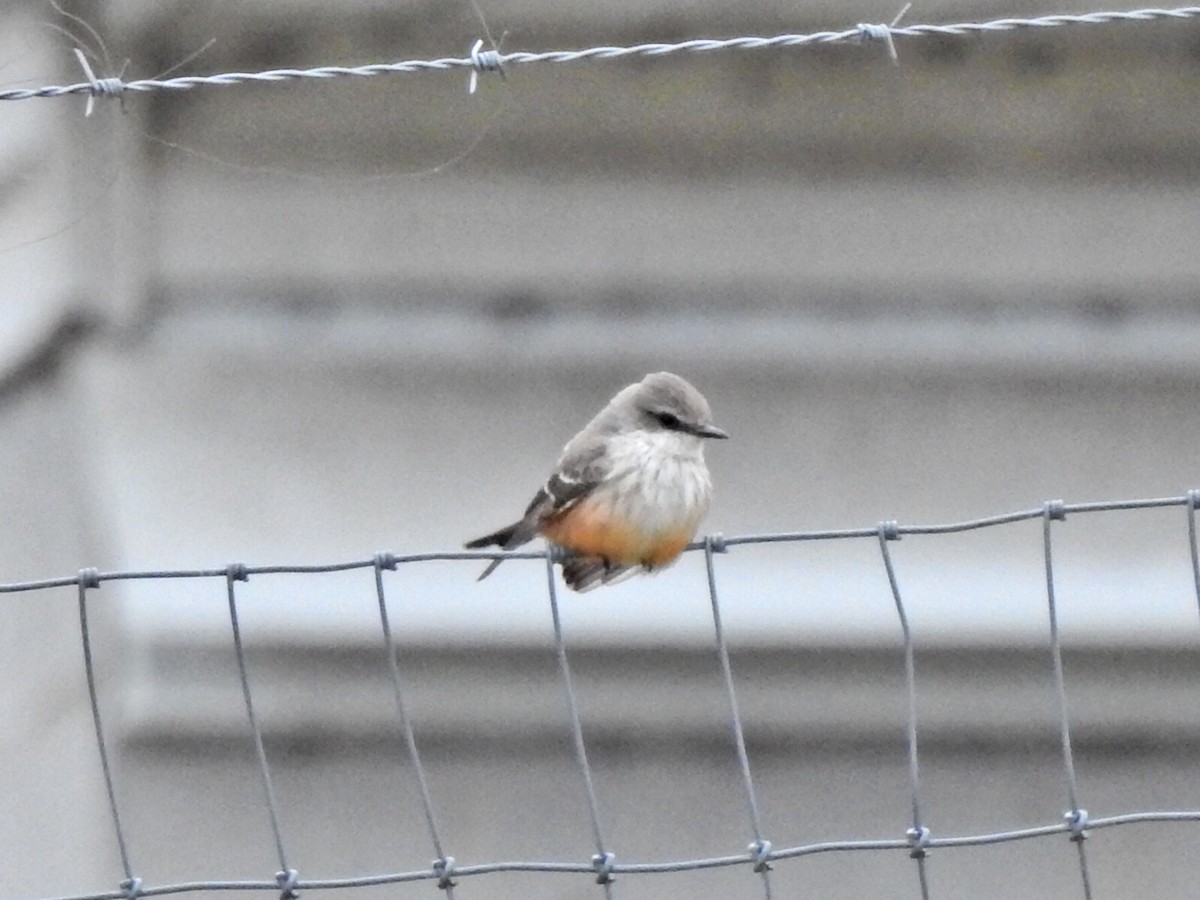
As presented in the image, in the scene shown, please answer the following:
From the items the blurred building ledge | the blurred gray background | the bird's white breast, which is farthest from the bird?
the blurred building ledge

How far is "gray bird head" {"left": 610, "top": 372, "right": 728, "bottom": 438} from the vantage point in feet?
14.1

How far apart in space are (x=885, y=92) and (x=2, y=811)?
14.1ft

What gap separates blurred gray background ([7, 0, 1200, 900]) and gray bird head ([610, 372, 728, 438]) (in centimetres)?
236

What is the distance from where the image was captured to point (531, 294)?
6836 mm

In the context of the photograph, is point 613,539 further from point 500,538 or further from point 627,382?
point 627,382

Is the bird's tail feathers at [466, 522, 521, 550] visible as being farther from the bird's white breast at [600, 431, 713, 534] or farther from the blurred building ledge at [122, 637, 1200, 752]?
the blurred building ledge at [122, 637, 1200, 752]

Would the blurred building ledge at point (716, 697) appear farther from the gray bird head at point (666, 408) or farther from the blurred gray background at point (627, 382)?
the gray bird head at point (666, 408)

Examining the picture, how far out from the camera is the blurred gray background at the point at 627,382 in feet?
22.0

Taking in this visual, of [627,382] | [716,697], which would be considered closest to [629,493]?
[627,382]

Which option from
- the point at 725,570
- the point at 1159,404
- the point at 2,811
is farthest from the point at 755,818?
the point at 2,811

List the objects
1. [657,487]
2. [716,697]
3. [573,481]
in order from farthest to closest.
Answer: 1. [716,697]
2. [573,481]
3. [657,487]

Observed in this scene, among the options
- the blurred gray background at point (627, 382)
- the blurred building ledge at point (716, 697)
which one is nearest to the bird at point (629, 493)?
the blurred gray background at point (627, 382)

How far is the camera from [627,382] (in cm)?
684

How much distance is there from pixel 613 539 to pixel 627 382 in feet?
8.95
